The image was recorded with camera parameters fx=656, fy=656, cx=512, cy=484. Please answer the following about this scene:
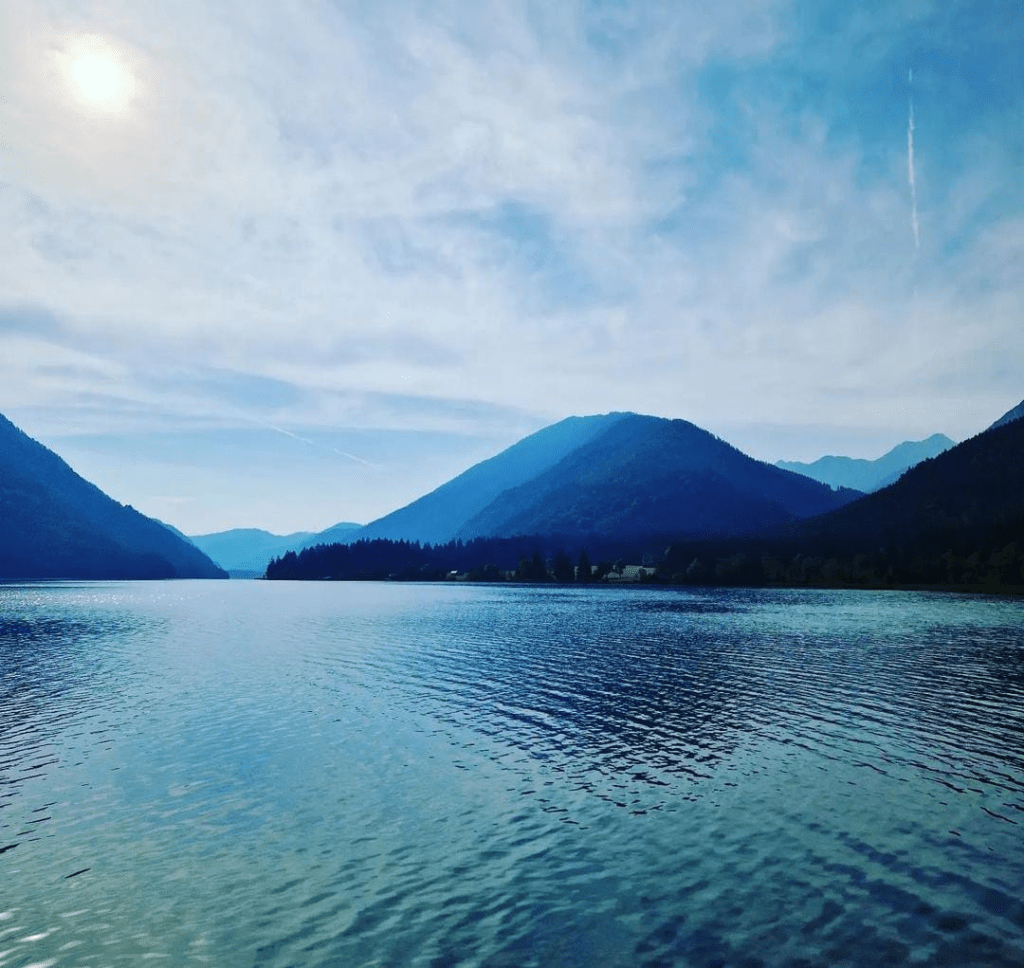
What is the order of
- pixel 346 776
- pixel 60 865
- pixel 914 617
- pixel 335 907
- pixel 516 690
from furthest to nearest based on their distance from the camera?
pixel 914 617
pixel 516 690
pixel 346 776
pixel 60 865
pixel 335 907

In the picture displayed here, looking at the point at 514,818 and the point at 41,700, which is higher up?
the point at 41,700

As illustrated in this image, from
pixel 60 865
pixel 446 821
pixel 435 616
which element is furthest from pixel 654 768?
pixel 435 616

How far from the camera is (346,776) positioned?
131 ft

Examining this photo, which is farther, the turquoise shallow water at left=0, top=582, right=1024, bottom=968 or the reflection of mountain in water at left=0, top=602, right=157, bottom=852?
the reflection of mountain in water at left=0, top=602, right=157, bottom=852

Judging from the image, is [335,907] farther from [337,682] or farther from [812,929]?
[337,682]

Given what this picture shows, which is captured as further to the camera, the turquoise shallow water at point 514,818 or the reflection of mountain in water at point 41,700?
the reflection of mountain in water at point 41,700

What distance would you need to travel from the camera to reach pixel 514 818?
32938mm

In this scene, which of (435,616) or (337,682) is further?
(435,616)

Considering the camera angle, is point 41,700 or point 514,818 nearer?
point 514,818

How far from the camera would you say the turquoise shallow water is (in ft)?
73.4

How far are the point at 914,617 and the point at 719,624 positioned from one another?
47.1 m

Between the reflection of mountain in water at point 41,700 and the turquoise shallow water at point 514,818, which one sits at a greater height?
the reflection of mountain in water at point 41,700

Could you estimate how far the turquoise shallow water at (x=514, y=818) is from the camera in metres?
22.4

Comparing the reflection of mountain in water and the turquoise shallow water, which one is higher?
the reflection of mountain in water
